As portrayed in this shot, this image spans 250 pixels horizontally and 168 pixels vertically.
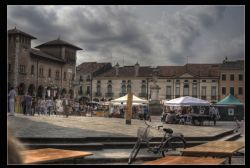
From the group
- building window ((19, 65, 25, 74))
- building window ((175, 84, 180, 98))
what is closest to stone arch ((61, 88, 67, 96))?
building window ((19, 65, 25, 74))

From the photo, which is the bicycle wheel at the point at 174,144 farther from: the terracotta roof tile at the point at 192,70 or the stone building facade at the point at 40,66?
the terracotta roof tile at the point at 192,70

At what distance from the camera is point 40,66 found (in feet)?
163

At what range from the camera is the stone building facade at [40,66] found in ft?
146

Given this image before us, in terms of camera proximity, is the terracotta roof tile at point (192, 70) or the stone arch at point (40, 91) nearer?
the stone arch at point (40, 91)

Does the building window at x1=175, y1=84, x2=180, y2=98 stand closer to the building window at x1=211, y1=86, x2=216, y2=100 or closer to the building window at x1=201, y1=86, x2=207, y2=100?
the building window at x1=201, y1=86, x2=207, y2=100

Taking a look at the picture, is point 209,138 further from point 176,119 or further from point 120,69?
point 120,69

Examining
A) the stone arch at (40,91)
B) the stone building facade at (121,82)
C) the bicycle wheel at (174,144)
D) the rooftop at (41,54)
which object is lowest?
the bicycle wheel at (174,144)

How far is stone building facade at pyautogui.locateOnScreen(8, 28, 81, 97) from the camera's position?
44625mm

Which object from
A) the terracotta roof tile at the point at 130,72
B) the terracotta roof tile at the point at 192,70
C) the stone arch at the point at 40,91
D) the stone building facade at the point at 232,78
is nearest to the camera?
the stone arch at the point at 40,91

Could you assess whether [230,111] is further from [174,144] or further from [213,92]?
[213,92]

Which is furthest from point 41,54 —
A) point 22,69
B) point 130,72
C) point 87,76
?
point 87,76

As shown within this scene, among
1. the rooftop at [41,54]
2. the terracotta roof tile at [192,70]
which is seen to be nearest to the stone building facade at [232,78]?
the terracotta roof tile at [192,70]
